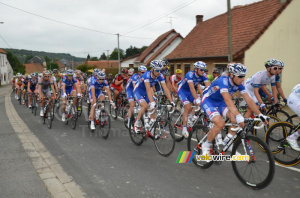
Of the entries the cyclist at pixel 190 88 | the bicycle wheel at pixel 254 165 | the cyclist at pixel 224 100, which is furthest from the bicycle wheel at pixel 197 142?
the cyclist at pixel 190 88

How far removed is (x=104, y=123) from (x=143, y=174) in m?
3.19

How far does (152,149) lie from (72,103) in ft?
13.1

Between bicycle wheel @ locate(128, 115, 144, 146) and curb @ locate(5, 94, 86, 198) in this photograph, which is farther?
bicycle wheel @ locate(128, 115, 144, 146)

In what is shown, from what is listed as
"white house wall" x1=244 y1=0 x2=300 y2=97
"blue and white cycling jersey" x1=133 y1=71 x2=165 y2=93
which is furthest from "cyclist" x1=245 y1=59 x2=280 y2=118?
"white house wall" x1=244 y1=0 x2=300 y2=97

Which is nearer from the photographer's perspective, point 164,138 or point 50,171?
point 50,171

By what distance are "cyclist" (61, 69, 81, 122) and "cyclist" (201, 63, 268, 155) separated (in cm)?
566

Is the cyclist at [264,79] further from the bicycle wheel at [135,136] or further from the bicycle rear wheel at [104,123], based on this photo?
the bicycle rear wheel at [104,123]

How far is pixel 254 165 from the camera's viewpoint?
3.92m

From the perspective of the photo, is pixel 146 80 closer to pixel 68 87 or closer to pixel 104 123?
pixel 104 123

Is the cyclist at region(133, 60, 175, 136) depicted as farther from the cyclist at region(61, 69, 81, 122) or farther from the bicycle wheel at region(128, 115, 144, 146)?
the cyclist at region(61, 69, 81, 122)

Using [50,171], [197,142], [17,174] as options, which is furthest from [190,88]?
[17,174]

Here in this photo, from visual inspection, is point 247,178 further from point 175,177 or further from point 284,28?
point 284,28

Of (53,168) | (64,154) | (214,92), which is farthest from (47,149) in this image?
(214,92)

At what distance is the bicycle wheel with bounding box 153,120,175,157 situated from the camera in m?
5.40
